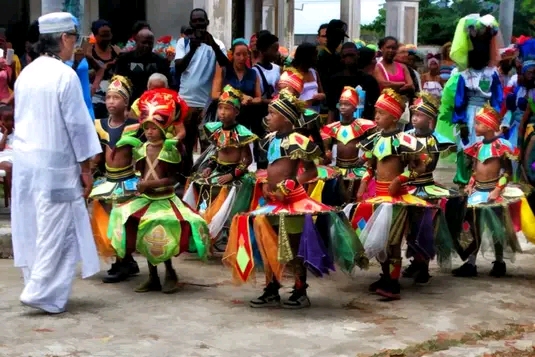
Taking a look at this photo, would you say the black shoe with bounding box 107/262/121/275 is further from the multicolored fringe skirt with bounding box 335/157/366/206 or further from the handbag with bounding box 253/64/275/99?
the handbag with bounding box 253/64/275/99

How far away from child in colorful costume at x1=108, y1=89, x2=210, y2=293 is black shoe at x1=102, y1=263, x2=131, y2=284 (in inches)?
15.2

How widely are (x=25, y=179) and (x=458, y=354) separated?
3.17 m

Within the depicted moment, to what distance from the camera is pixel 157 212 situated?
8031 millimetres

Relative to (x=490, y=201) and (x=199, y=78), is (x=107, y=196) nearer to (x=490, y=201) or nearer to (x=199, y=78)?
(x=490, y=201)

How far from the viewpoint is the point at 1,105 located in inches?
456

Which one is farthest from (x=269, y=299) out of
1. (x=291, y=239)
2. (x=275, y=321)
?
(x=291, y=239)

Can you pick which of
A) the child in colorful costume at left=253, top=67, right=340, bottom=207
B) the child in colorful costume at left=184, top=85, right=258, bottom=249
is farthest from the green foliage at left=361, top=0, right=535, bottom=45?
the child in colorful costume at left=184, top=85, right=258, bottom=249

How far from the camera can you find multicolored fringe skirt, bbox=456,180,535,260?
8.80m

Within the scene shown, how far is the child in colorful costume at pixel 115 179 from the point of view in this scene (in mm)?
8438

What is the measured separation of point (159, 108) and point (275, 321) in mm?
1979

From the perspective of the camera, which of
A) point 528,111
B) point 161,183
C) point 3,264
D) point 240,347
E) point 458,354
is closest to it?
point 458,354

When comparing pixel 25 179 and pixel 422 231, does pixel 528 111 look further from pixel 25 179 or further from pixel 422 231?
pixel 25 179

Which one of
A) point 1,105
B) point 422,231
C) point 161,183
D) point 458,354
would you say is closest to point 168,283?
point 161,183

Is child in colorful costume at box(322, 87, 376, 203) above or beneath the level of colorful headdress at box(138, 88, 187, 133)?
beneath
